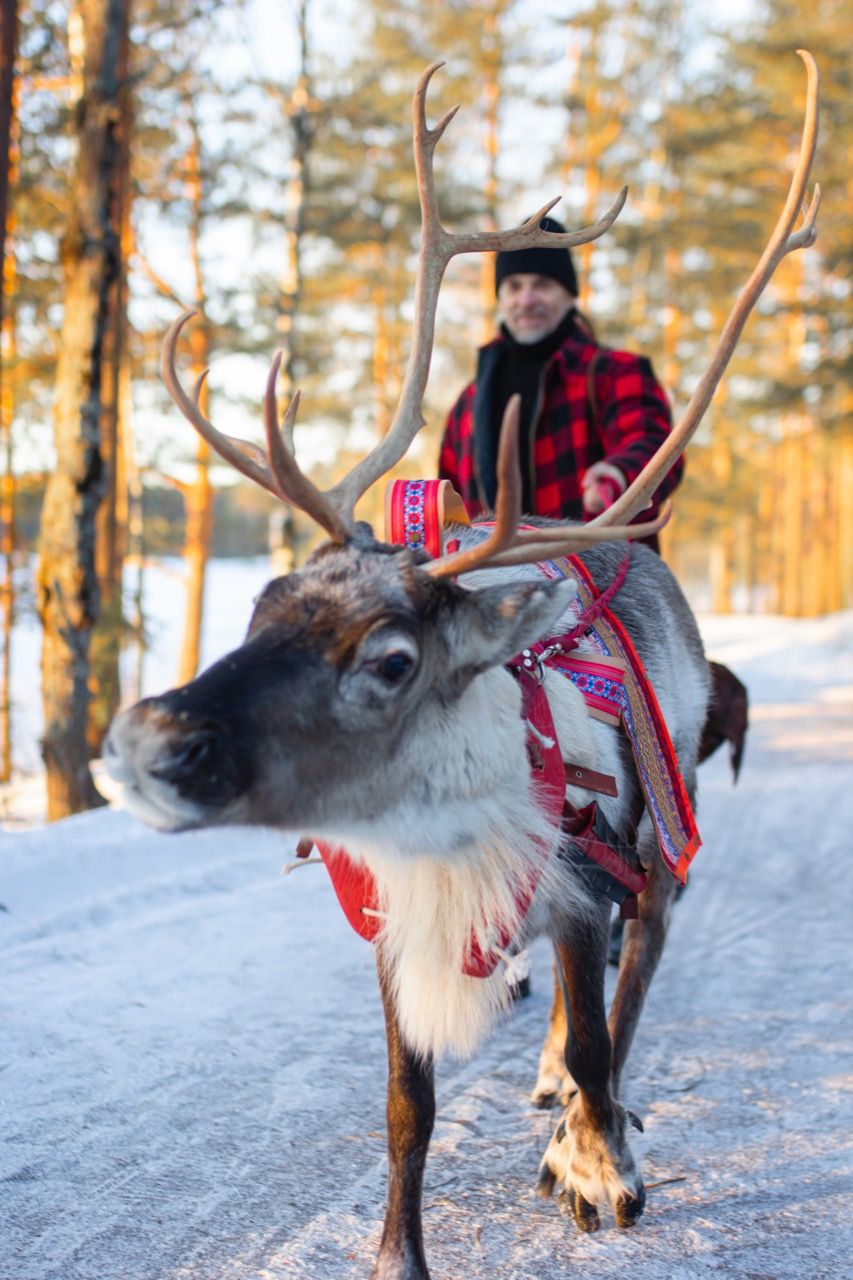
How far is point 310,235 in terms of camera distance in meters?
15.1

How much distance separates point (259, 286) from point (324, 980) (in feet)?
44.7

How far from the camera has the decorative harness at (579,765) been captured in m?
2.38

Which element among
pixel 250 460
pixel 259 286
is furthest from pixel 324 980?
pixel 259 286

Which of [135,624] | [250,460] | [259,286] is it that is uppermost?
[259,286]

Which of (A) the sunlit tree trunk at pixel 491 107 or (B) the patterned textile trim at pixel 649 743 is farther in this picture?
(A) the sunlit tree trunk at pixel 491 107

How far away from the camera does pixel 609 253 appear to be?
19422mm

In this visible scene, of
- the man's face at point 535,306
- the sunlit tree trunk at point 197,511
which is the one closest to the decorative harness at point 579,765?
the man's face at point 535,306

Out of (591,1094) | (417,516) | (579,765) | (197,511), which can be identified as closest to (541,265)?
(417,516)

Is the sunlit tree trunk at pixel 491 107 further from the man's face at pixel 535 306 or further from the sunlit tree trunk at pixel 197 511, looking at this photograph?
the man's face at pixel 535 306

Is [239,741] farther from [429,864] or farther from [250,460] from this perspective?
[250,460]

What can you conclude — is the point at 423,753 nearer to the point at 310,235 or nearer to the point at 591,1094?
the point at 591,1094

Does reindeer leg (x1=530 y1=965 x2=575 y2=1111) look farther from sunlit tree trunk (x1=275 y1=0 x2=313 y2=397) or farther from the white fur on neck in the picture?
sunlit tree trunk (x1=275 y1=0 x2=313 y2=397)

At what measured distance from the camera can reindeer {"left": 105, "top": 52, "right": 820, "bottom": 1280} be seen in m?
1.95

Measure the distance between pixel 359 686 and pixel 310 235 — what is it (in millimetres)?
14389
